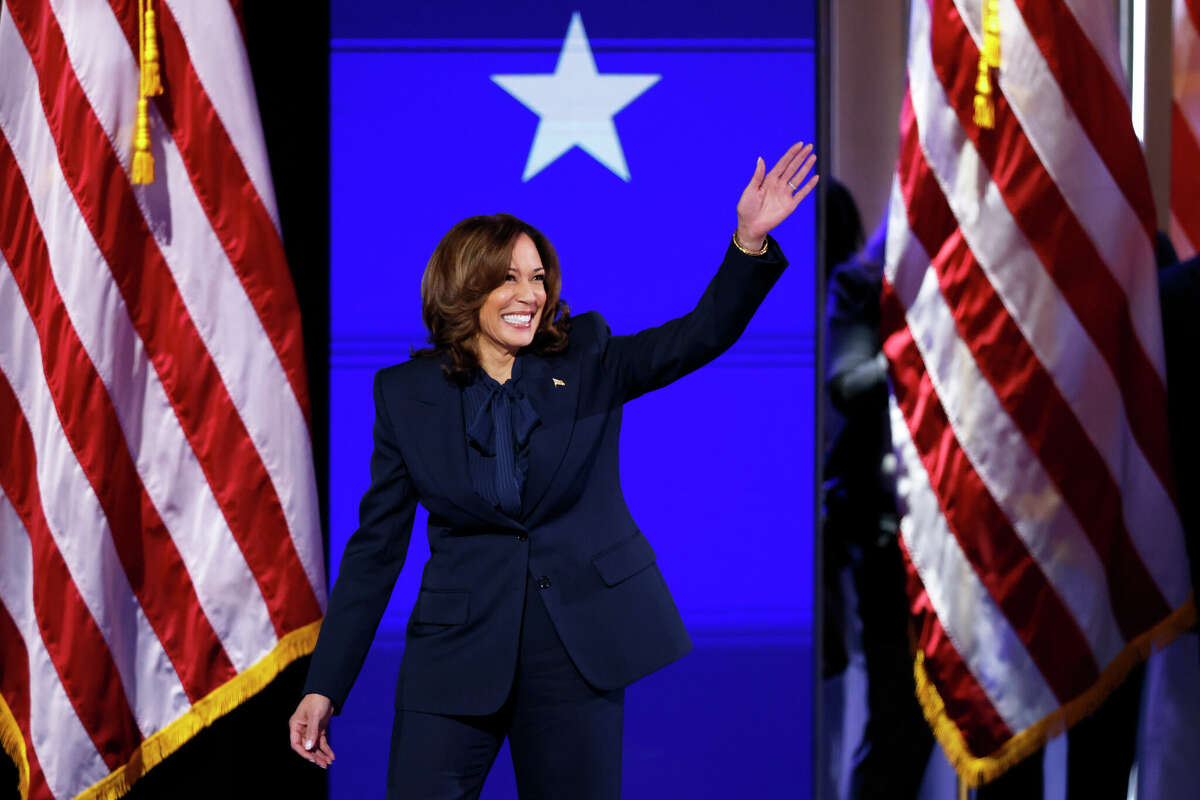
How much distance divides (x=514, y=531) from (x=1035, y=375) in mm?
1218

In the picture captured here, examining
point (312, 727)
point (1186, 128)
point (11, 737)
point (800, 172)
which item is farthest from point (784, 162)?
point (11, 737)

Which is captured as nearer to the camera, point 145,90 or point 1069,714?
point 145,90

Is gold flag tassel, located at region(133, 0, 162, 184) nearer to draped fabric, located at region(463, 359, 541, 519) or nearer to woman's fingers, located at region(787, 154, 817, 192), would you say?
draped fabric, located at region(463, 359, 541, 519)

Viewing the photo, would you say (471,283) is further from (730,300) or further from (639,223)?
(639,223)

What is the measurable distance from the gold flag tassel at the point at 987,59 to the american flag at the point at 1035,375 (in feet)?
0.14

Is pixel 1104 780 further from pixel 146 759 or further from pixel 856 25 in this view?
pixel 146 759

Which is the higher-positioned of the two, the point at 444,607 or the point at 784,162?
the point at 784,162

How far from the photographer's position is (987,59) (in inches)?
93.7

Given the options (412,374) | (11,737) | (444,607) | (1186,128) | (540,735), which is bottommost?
(11,737)

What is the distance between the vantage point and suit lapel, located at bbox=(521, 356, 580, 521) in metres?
1.87

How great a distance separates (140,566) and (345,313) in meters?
0.72

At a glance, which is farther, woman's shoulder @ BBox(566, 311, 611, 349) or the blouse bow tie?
woman's shoulder @ BBox(566, 311, 611, 349)

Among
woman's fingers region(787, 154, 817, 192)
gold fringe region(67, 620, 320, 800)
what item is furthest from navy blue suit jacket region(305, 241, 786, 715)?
gold fringe region(67, 620, 320, 800)

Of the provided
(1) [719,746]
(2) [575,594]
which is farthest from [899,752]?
(2) [575,594]
